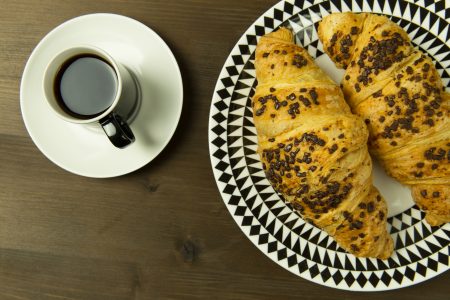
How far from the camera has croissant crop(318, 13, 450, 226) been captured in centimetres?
100

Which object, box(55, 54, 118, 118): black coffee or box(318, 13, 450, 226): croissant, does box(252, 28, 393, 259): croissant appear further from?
box(55, 54, 118, 118): black coffee

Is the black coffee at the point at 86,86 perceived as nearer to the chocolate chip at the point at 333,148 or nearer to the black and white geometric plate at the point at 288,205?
the black and white geometric plate at the point at 288,205

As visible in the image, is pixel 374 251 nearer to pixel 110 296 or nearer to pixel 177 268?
pixel 177 268

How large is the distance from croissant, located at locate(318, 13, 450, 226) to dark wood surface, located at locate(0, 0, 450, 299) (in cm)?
28

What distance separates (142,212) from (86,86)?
40 centimetres

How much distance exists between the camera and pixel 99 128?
1.20 m

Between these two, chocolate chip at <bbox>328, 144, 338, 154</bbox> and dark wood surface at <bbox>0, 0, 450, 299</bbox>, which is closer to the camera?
chocolate chip at <bbox>328, 144, 338, 154</bbox>

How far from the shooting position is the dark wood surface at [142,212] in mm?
1243

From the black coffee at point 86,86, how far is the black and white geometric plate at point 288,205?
29 cm

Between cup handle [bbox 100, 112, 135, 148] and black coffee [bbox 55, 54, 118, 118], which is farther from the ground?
black coffee [bbox 55, 54, 118, 118]

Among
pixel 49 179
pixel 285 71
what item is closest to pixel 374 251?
pixel 285 71

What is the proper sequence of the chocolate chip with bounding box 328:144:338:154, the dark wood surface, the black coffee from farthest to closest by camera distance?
the dark wood surface → the black coffee → the chocolate chip with bounding box 328:144:338:154

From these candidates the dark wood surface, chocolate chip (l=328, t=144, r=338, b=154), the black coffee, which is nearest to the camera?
chocolate chip (l=328, t=144, r=338, b=154)

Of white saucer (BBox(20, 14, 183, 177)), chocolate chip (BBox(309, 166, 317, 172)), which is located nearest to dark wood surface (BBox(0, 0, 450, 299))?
white saucer (BBox(20, 14, 183, 177))
